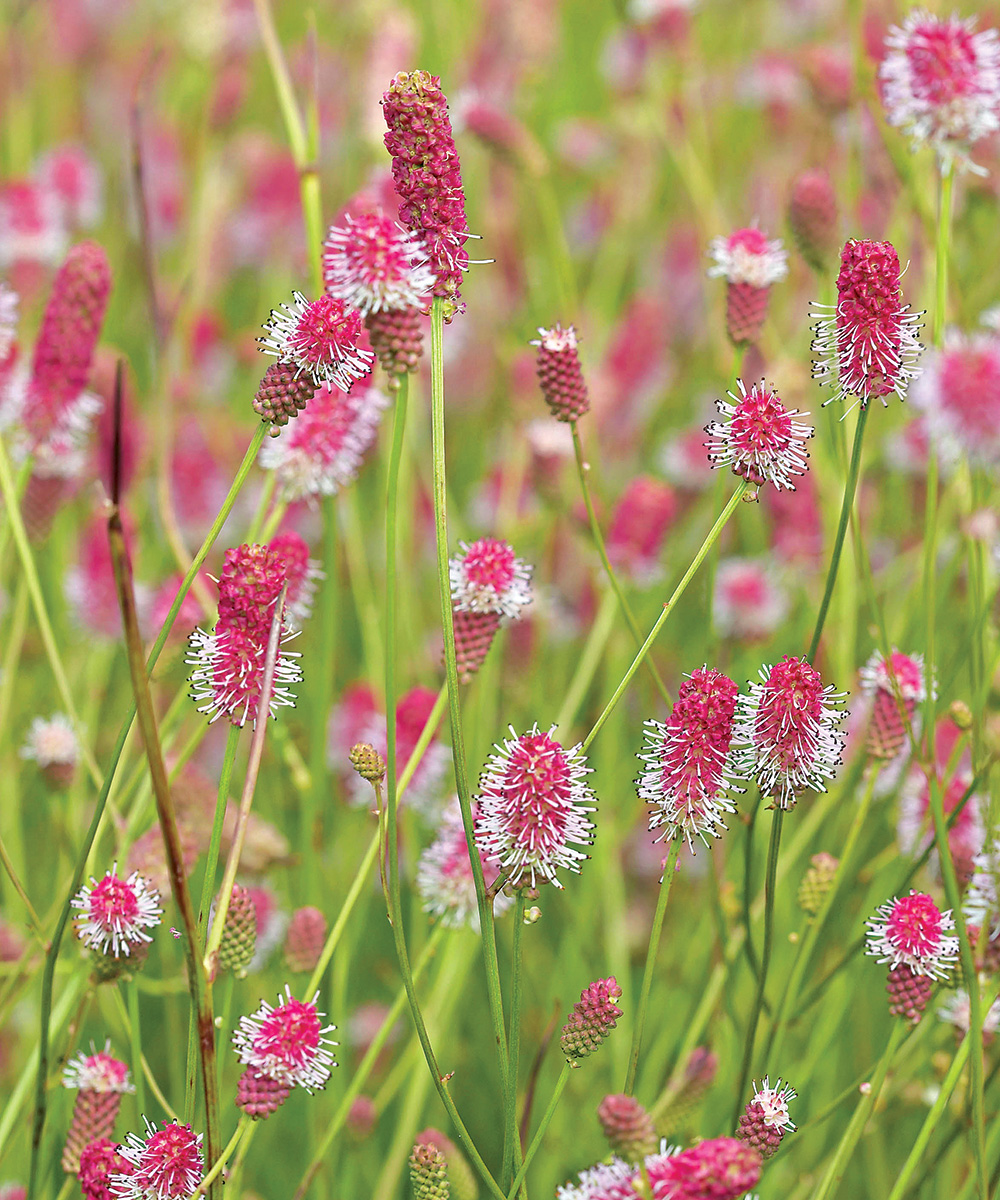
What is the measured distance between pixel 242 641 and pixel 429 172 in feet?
1.05

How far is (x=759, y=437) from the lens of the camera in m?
0.84

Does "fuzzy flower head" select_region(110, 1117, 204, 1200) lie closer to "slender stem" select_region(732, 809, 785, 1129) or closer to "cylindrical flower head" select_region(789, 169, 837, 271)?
"slender stem" select_region(732, 809, 785, 1129)

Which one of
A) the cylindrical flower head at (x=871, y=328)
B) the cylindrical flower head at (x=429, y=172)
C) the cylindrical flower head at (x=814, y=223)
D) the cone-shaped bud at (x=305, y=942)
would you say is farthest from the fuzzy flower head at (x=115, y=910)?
the cylindrical flower head at (x=814, y=223)

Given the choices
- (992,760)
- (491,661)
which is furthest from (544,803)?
(491,661)

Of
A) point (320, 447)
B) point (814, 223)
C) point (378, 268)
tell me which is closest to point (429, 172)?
point (378, 268)

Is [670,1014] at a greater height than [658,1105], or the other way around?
[670,1014]

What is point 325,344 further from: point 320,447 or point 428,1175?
point 428,1175

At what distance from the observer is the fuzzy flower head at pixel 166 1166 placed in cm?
77

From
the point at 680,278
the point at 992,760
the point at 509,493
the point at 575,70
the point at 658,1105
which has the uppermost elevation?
the point at 575,70

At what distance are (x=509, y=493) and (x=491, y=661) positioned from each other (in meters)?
0.50

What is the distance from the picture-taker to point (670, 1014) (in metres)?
1.53

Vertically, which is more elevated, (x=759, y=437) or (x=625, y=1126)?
(x=759, y=437)

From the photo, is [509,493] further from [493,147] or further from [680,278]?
[680,278]

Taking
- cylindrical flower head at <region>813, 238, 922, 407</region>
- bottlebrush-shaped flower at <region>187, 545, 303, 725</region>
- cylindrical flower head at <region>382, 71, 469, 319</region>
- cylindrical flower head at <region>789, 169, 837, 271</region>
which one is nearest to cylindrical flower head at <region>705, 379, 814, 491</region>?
cylindrical flower head at <region>813, 238, 922, 407</region>
